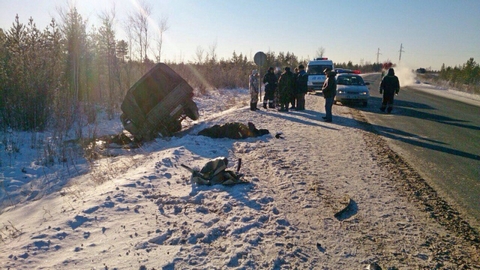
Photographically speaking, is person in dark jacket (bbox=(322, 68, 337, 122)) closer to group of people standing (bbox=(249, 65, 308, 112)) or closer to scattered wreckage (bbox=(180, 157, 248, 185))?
group of people standing (bbox=(249, 65, 308, 112))

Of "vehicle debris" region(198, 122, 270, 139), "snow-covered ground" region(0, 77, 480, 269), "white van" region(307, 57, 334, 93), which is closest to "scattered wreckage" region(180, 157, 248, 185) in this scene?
"snow-covered ground" region(0, 77, 480, 269)

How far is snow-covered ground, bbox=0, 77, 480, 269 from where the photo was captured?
3.37 metres

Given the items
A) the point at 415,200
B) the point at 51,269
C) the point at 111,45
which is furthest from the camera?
the point at 111,45

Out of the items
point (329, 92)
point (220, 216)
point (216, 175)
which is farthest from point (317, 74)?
point (220, 216)

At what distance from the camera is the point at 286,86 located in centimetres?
1416

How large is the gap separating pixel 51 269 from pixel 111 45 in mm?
17417

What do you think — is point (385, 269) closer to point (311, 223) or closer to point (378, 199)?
point (311, 223)

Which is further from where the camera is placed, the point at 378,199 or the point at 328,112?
the point at 328,112

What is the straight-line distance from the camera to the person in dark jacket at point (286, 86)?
1416 centimetres

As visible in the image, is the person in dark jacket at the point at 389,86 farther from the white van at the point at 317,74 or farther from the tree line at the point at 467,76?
the tree line at the point at 467,76

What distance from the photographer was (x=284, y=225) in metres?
4.12

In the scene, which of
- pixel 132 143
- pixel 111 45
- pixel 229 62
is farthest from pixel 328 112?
pixel 229 62

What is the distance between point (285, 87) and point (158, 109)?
634cm

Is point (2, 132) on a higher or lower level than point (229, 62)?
lower
